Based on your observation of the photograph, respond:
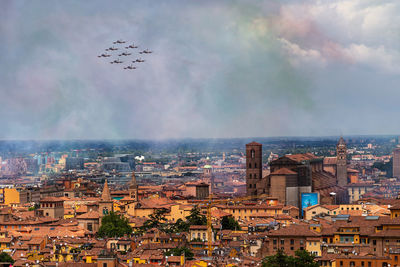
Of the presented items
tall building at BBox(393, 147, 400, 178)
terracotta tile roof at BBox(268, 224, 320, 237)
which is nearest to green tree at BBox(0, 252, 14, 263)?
terracotta tile roof at BBox(268, 224, 320, 237)

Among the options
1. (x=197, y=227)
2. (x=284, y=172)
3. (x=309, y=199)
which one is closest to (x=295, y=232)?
(x=197, y=227)

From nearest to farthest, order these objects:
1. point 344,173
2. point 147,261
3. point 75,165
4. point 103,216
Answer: point 147,261, point 103,216, point 344,173, point 75,165

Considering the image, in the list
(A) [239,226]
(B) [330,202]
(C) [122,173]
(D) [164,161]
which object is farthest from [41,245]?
(D) [164,161]

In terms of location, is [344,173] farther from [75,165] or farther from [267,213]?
[75,165]

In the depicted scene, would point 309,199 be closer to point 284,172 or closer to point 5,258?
point 284,172

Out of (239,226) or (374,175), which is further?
(374,175)

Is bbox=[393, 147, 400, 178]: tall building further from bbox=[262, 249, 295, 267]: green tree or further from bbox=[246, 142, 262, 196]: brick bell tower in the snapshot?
bbox=[262, 249, 295, 267]: green tree
